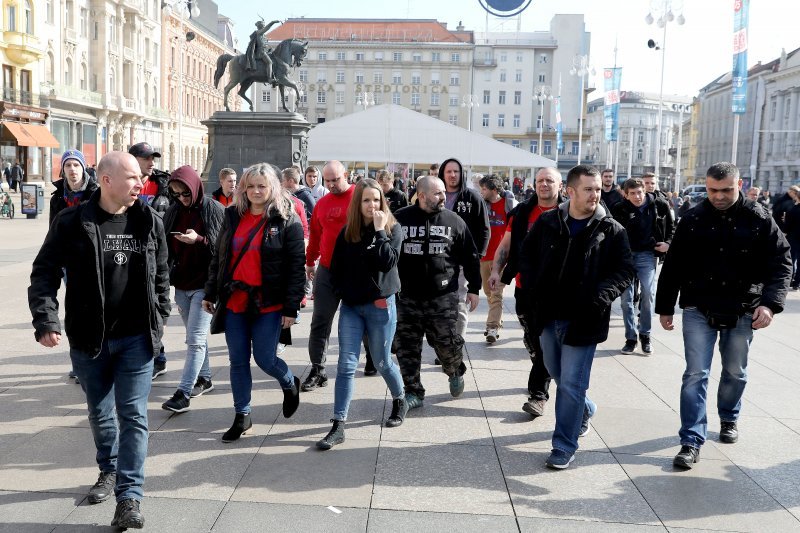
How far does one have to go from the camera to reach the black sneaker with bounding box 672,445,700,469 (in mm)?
4676

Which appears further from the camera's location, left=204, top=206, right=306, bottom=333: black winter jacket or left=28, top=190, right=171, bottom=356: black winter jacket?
left=204, top=206, right=306, bottom=333: black winter jacket

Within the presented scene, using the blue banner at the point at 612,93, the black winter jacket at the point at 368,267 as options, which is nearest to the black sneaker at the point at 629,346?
the black winter jacket at the point at 368,267

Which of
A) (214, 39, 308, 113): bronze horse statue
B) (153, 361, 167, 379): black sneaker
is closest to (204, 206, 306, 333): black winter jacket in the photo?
(153, 361, 167, 379): black sneaker

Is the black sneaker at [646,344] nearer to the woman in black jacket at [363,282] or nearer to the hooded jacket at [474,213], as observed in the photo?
the hooded jacket at [474,213]

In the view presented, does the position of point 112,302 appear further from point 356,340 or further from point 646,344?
point 646,344

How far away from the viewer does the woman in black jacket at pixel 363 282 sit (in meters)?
4.98

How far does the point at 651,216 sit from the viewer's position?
8203 millimetres

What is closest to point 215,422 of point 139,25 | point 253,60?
point 253,60

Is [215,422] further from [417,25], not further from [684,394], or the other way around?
[417,25]

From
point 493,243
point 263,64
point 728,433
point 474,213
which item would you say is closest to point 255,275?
point 474,213

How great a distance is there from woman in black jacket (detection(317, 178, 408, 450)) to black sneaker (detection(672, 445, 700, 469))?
1.95m

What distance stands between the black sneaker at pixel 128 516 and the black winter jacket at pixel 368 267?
6.29ft

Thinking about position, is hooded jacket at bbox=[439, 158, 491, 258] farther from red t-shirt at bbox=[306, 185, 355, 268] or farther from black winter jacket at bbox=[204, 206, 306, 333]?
black winter jacket at bbox=[204, 206, 306, 333]

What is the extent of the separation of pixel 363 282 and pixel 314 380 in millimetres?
1666
